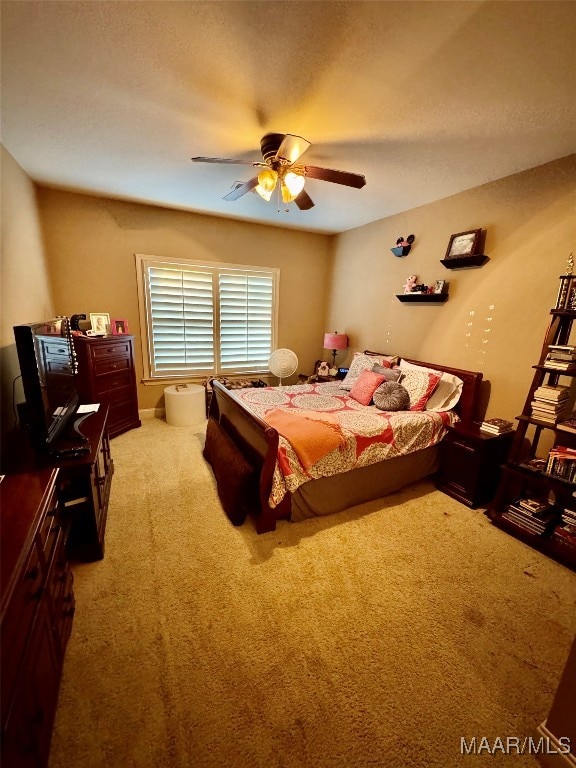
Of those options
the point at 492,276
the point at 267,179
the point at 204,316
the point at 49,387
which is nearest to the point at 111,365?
the point at 204,316

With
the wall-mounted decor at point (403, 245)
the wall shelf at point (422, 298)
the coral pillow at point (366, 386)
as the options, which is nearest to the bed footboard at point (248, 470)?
the coral pillow at point (366, 386)

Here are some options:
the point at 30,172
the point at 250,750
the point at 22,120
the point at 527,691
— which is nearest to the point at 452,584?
the point at 527,691

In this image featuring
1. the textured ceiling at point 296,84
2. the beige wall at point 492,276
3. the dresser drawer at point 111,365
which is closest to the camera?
the textured ceiling at point 296,84

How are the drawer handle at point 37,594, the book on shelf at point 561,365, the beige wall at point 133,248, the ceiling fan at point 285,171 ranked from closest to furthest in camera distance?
1. the drawer handle at point 37,594
2. the ceiling fan at point 285,171
3. the book on shelf at point 561,365
4. the beige wall at point 133,248

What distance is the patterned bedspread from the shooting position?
6.76 ft

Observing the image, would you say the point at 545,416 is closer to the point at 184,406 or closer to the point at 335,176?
the point at 335,176

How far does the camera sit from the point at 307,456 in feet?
6.85

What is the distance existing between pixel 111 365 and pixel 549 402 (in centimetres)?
406

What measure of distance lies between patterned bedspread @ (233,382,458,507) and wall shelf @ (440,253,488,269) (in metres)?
1.42

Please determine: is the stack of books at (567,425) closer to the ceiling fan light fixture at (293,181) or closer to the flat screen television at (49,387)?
the ceiling fan light fixture at (293,181)

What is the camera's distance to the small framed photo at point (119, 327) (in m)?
3.57

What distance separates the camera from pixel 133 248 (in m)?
3.64

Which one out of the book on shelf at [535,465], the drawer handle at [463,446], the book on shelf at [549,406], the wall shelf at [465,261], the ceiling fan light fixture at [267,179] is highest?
the ceiling fan light fixture at [267,179]

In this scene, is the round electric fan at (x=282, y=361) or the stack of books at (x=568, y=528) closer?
the stack of books at (x=568, y=528)
